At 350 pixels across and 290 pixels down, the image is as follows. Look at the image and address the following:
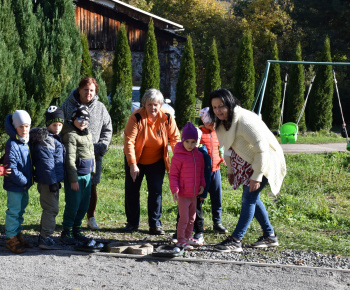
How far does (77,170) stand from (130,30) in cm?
1836

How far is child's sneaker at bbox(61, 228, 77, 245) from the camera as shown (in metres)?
5.66

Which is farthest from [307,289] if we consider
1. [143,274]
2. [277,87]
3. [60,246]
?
[277,87]

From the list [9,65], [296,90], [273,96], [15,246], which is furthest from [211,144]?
[296,90]

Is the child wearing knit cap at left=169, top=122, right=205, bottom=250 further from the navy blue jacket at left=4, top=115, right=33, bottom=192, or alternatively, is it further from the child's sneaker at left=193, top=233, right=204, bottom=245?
the navy blue jacket at left=4, top=115, right=33, bottom=192

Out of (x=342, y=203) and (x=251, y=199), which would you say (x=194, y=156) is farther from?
(x=342, y=203)

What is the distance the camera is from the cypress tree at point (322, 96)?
67.4 feet

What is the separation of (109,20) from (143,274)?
19597 mm

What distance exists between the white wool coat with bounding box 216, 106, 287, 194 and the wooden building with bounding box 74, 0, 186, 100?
18.2m

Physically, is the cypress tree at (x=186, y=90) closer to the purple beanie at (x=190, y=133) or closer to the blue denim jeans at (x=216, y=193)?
the blue denim jeans at (x=216, y=193)

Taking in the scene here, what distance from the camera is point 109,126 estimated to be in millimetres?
6312

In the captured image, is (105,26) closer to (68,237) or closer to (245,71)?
(245,71)

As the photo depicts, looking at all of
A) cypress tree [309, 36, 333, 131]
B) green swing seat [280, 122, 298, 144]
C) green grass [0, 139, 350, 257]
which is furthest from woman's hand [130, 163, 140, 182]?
cypress tree [309, 36, 333, 131]

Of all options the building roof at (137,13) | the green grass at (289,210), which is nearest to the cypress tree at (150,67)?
the building roof at (137,13)

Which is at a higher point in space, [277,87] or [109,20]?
[109,20]
